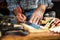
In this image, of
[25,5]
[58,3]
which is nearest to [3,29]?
[25,5]

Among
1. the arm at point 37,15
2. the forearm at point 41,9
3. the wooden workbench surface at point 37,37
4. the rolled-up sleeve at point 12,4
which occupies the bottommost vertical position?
the wooden workbench surface at point 37,37

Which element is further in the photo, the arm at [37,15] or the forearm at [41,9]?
the forearm at [41,9]

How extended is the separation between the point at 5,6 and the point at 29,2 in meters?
0.40

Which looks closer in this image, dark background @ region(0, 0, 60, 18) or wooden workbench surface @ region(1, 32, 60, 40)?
wooden workbench surface @ region(1, 32, 60, 40)

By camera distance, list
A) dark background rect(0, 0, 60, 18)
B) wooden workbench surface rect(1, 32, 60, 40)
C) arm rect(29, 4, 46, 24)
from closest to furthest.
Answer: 1. wooden workbench surface rect(1, 32, 60, 40)
2. arm rect(29, 4, 46, 24)
3. dark background rect(0, 0, 60, 18)

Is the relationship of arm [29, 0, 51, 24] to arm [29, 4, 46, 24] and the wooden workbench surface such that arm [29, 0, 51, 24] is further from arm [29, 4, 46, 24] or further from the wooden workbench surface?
the wooden workbench surface

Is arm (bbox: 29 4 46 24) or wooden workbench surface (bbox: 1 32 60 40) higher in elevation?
arm (bbox: 29 4 46 24)

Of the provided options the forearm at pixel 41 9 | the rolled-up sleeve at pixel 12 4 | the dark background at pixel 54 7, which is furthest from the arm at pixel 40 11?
the dark background at pixel 54 7

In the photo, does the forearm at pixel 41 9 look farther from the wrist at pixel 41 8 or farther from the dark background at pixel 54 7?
the dark background at pixel 54 7

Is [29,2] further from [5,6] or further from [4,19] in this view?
[4,19]

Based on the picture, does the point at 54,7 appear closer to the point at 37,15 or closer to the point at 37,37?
the point at 37,15

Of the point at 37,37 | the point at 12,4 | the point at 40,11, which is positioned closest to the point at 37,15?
the point at 40,11

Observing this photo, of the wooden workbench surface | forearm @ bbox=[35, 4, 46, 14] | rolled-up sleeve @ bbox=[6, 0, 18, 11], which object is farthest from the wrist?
the wooden workbench surface

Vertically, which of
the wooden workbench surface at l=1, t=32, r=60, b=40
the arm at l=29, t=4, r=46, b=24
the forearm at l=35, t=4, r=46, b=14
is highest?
the forearm at l=35, t=4, r=46, b=14
